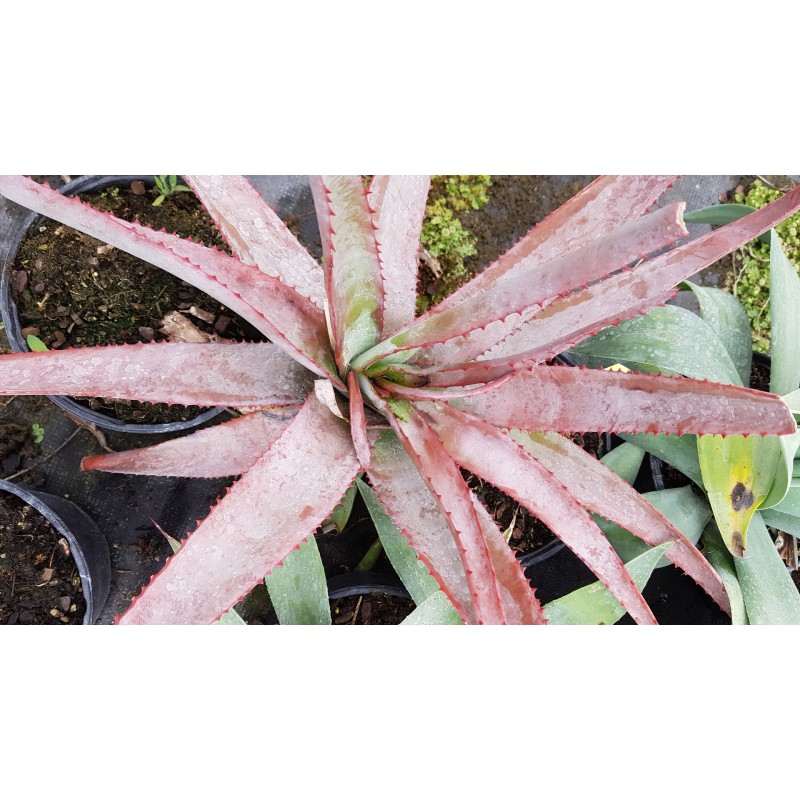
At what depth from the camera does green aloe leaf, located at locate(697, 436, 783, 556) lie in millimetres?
976

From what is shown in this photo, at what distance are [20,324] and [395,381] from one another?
0.85 meters

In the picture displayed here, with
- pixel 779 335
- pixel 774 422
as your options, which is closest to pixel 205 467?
pixel 774 422

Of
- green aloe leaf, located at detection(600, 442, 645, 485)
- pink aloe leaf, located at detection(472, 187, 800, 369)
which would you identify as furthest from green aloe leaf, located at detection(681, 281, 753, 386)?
pink aloe leaf, located at detection(472, 187, 800, 369)

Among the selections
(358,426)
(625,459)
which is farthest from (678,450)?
(358,426)

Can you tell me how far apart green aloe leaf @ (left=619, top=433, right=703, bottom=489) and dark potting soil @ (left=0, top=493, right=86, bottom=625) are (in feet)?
3.52

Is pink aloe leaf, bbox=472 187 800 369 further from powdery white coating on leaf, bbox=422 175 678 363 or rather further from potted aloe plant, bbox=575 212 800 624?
potted aloe plant, bbox=575 212 800 624

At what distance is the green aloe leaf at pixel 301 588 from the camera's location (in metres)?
0.97

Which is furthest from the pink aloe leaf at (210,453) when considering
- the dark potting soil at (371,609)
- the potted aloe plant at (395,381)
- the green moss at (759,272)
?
the green moss at (759,272)

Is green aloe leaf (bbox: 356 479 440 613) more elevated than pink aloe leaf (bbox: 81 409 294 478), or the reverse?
pink aloe leaf (bbox: 81 409 294 478)

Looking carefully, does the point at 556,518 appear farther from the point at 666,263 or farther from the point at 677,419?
the point at 666,263

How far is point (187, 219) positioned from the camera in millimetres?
1187

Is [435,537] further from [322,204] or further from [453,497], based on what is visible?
[322,204]

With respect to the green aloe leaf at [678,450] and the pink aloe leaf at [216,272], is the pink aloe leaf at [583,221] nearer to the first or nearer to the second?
the pink aloe leaf at [216,272]

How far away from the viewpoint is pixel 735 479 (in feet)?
3.24
